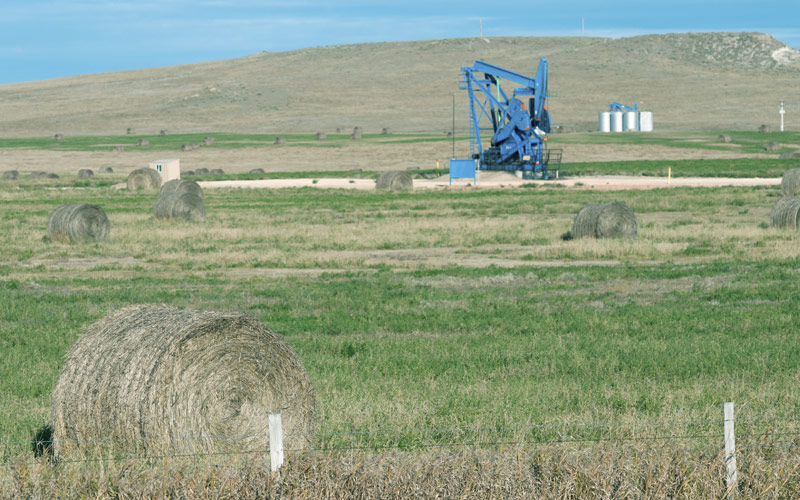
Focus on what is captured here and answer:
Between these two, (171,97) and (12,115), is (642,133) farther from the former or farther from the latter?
(12,115)

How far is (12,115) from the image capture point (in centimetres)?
14425

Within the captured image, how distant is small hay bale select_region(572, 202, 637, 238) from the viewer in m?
26.4

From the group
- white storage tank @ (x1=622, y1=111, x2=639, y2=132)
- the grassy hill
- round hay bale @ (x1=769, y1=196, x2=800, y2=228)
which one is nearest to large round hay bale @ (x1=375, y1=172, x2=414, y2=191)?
round hay bale @ (x1=769, y1=196, x2=800, y2=228)

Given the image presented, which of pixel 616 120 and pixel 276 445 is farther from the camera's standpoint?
pixel 616 120

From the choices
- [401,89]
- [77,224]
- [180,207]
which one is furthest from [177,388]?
[401,89]

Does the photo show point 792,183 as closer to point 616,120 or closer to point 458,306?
point 458,306

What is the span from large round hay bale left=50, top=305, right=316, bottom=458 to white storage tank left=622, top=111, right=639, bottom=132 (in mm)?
109486

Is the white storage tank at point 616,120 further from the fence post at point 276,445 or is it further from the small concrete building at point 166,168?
the fence post at point 276,445

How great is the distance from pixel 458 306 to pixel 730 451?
957cm

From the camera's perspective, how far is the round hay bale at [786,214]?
2712cm

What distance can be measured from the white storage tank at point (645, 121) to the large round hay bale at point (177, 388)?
365 feet

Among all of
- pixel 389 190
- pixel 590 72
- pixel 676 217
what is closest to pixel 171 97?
pixel 590 72

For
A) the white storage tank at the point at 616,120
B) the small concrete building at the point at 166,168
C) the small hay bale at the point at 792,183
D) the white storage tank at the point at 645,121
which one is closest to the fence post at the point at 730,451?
the small hay bale at the point at 792,183

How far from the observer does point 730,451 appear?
759 cm
